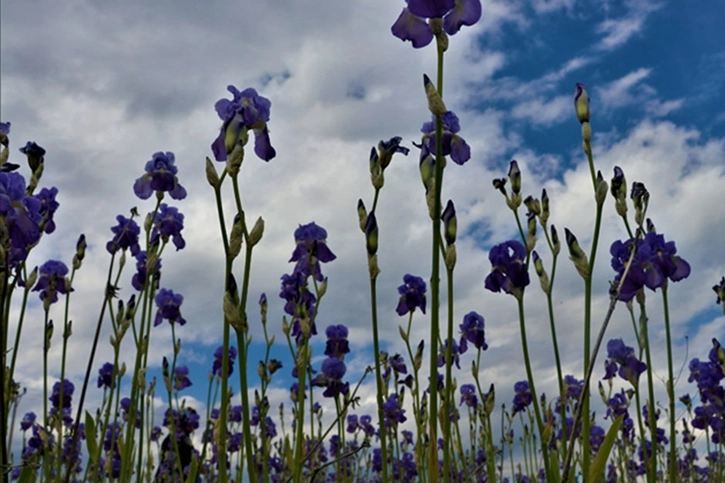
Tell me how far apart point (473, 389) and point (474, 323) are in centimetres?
286

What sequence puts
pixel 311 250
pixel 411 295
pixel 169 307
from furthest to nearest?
pixel 169 307 < pixel 411 295 < pixel 311 250

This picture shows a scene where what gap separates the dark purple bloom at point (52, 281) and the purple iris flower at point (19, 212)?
1.86 meters

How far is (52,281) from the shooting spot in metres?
4.24

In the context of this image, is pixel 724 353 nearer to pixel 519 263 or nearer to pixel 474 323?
pixel 474 323

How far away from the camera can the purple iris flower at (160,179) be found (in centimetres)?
425

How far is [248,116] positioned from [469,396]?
5571 millimetres

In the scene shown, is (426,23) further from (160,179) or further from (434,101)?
(160,179)

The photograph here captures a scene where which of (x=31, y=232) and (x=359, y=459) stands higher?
(x=31, y=232)

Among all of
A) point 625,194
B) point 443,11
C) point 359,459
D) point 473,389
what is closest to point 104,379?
point 359,459

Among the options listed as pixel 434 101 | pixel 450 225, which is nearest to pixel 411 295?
pixel 450 225

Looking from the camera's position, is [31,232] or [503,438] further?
[503,438]

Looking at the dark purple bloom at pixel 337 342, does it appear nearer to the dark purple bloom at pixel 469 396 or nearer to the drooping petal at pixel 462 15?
the dark purple bloom at pixel 469 396

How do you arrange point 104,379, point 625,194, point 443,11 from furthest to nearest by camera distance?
point 104,379
point 625,194
point 443,11

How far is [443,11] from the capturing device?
71.2 inches
